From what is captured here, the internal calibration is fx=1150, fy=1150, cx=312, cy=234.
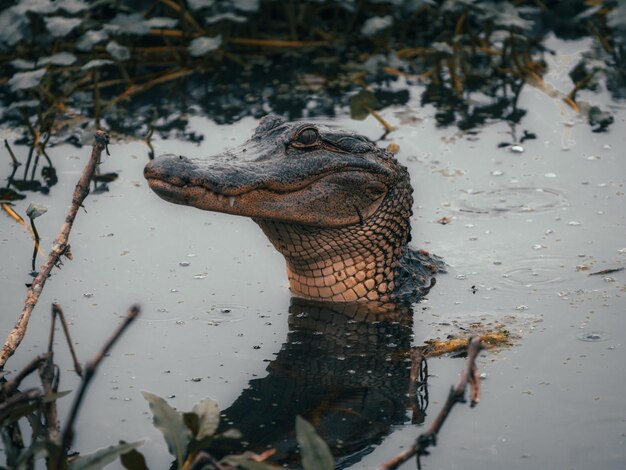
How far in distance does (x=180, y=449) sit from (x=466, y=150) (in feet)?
15.2

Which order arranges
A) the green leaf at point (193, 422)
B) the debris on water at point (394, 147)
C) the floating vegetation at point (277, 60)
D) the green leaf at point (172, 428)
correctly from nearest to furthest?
the green leaf at point (172, 428) < the green leaf at point (193, 422) < the debris on water at point (394, 147) < the floating vegetation at point (277, 60)

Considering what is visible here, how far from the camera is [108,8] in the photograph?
33.3ft

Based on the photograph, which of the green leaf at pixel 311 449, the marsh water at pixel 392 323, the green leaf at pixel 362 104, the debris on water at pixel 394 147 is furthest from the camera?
the green leaf at pixel 362 104

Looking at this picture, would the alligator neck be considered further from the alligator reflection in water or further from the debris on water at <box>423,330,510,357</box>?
the debris on water at <box>423,330,510,357</box>

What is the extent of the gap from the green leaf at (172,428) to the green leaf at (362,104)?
182 inches


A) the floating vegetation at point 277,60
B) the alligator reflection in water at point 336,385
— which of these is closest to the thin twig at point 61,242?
the alligator reflection in water at point 336,385

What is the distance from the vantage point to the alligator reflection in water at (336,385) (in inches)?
187

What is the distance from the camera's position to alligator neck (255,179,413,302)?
5.95m

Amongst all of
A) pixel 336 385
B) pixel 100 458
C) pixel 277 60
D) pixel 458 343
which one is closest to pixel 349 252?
pixel 458 343

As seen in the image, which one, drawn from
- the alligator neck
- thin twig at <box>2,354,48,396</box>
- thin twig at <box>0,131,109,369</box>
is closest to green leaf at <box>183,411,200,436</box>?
thin twig at <box>2,354,48,396</box>

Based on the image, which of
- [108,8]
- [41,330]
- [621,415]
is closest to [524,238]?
[621,415]

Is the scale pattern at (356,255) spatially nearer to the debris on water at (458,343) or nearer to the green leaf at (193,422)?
the debris on water at (458,343)

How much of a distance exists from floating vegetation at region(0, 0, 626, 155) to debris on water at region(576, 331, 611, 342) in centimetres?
301

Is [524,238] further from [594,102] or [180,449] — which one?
[180,449]
